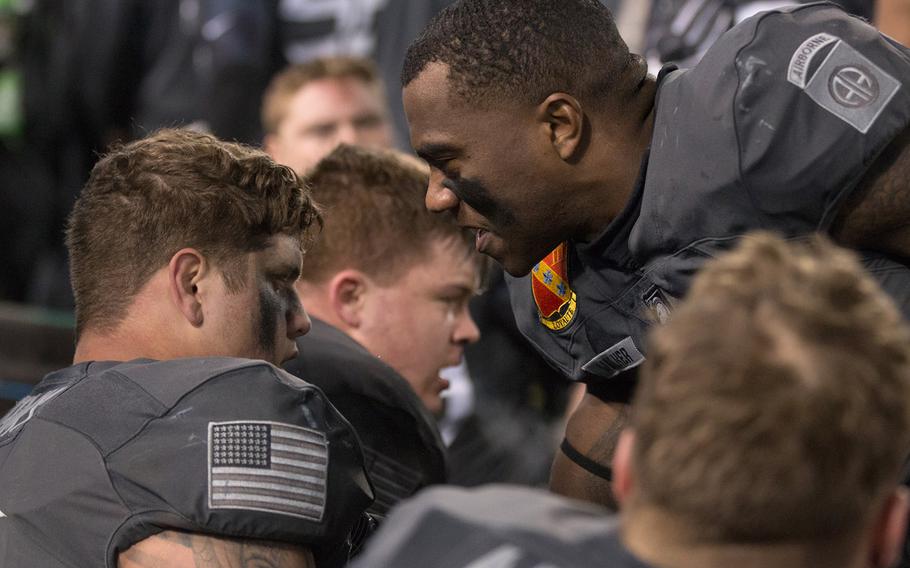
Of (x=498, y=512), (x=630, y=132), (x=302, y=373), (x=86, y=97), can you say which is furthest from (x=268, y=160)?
(x=86, y=97)

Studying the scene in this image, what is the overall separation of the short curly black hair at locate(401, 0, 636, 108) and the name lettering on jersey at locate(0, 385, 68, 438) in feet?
2.69

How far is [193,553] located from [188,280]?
0.52 metres

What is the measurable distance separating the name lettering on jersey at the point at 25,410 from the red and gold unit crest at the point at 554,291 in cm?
95

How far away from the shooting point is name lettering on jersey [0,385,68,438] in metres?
2.24

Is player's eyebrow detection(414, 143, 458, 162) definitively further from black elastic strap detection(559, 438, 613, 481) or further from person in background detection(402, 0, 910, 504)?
black elastic strap detection(559, 438, 613, 481)

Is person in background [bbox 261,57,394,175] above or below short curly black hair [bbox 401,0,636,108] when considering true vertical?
below

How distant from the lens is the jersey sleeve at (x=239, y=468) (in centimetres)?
207

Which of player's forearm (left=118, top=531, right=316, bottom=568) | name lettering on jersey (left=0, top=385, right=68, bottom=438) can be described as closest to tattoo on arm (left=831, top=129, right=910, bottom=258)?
player's forearm (left=118, top=531, right=316, bottom=568)

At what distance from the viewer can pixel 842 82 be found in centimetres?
216

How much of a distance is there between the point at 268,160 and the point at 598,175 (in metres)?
0.59

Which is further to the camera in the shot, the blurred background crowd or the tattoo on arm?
the blurred background crowd

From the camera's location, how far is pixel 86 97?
6.34m

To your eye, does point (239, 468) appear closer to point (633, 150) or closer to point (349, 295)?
point (633, 150)

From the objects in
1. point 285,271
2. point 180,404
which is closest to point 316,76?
point 285,271
